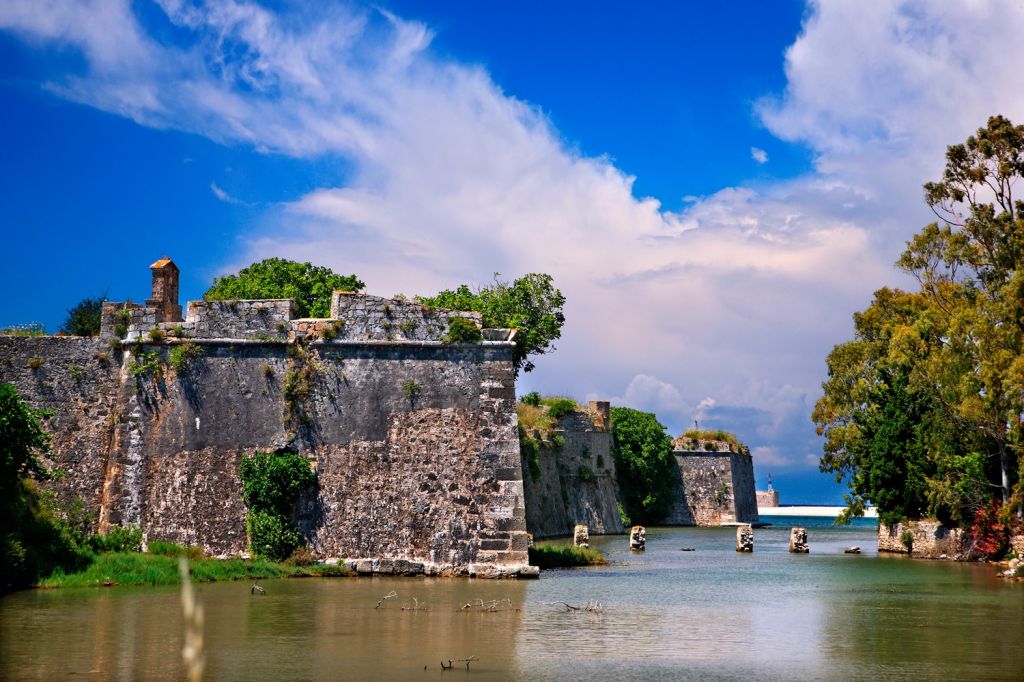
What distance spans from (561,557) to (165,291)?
12922 mm

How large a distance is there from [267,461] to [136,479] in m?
3.22

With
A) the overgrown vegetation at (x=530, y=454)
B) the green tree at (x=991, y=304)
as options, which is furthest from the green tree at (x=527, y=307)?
the green tree at (x=991, y=304)

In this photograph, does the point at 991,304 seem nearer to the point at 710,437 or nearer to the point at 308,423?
the point at 308,423

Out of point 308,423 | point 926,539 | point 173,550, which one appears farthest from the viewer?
point 926,539

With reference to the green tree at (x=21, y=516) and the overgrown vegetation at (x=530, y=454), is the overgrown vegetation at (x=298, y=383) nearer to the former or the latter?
the green tree at (x=21, y=516)

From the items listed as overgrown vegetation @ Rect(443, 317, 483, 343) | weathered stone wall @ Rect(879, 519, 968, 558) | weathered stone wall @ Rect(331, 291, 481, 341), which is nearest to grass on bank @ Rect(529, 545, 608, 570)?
overgrown vegetation @ Rect(443, 317, 483, 343)

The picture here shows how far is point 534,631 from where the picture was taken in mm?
15500

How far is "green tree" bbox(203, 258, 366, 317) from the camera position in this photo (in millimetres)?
46375

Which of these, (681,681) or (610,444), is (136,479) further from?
(610,444)

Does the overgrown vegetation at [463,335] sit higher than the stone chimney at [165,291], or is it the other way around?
the stone chimney at [165,291]

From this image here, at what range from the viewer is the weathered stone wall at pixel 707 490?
249ft

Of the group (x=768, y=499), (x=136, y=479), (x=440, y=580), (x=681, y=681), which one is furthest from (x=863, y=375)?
(x=768, y=499)

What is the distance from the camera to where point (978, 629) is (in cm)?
1633

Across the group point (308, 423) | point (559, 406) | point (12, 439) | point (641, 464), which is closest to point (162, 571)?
point (12, 439)
